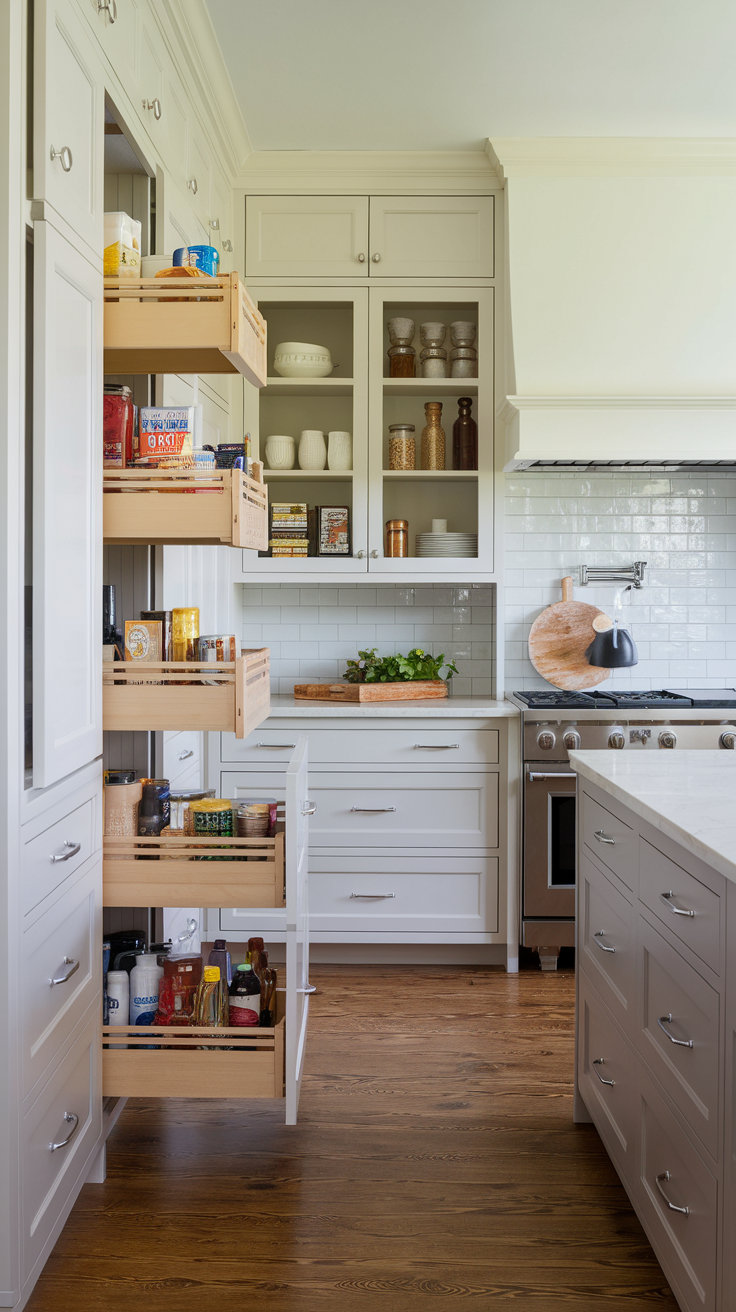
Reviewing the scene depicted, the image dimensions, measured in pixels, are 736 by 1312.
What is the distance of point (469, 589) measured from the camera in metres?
3.79

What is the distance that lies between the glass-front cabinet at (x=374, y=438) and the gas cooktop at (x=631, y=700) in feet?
1.73

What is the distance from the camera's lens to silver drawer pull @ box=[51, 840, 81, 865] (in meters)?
1.65

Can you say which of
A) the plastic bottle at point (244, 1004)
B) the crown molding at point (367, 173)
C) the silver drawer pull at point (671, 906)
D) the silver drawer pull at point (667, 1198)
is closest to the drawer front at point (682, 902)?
the silver drawer pull at point (671, 906)

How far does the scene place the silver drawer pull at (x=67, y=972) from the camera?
165 cm

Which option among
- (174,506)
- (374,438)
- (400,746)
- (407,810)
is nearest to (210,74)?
(374,438)

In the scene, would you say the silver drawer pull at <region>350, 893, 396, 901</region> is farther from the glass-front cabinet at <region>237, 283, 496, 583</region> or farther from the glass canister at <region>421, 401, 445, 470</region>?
the glass canister at <region>421, 401, 445, 470</region>

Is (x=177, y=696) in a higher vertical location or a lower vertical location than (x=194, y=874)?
higher

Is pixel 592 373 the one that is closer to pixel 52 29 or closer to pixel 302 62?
pixel 302 62

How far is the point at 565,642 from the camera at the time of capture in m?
3.68

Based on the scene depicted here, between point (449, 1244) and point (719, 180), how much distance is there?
345 cm

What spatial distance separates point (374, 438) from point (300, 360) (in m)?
0.42

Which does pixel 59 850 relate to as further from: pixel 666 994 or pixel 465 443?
pixel 465 443

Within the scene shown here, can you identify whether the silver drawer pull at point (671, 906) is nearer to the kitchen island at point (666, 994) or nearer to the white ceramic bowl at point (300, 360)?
the kitchen island at point (666, 994)

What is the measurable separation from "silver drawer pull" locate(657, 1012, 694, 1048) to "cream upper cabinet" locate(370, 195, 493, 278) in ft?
9.11
